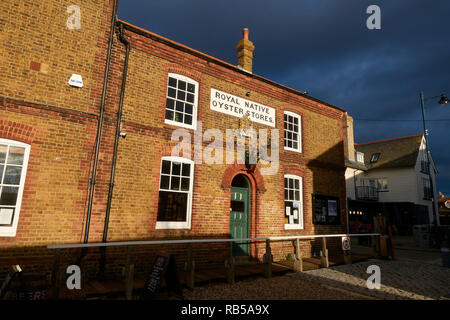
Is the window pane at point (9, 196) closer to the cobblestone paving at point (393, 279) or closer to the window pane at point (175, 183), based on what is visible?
the window pane at point (175, 183)

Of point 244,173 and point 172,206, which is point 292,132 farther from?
point 172,206

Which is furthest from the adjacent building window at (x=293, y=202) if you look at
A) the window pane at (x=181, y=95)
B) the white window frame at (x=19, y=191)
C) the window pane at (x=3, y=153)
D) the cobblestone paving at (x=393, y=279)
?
the window pane at (x=3, y=153)

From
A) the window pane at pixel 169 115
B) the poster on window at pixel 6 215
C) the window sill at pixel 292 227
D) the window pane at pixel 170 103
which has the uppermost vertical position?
the window pane at pixel 170 103

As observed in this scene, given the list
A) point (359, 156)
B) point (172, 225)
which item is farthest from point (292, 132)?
point (359, 156)

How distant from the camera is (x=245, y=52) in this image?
38.0 ft

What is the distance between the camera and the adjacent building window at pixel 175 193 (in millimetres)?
7887

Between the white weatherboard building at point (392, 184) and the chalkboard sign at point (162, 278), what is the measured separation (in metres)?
23.2

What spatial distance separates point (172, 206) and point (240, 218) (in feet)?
8.75

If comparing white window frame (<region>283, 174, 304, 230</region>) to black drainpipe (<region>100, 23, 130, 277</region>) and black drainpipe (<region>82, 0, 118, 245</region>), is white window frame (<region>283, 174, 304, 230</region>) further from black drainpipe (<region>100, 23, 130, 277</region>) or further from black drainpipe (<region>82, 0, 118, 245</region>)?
black drainpipe (<region>82, 0, 118, 245</region>)

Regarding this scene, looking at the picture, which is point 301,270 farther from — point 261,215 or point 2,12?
point 2,12

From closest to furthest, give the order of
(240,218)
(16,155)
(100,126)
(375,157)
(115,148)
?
(16,155) → (100,126) → (115,148) → (240,218) → (375,157)

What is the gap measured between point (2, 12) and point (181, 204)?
6.53 meters

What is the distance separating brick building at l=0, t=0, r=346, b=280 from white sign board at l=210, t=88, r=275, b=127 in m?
0.04
